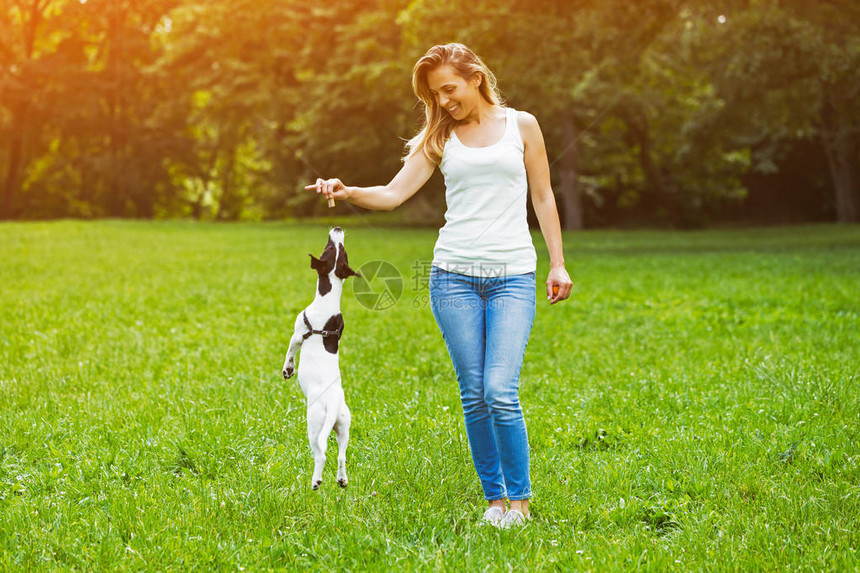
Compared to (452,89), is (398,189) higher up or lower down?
lower down

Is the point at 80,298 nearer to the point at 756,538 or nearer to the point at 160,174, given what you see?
the point at 756,538

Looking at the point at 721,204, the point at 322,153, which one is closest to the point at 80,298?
the point at 322,153

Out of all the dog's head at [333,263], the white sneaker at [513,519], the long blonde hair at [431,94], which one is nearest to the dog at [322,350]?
the dog's head at [333,263]

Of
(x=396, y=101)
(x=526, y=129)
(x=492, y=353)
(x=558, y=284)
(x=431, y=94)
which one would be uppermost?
(x=396, y=101)

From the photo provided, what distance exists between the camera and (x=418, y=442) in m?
5.78

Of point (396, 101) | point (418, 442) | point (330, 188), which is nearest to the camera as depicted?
point (330, 188)

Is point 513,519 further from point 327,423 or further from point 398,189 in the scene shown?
point 398,189

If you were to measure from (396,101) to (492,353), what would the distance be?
32848 mm

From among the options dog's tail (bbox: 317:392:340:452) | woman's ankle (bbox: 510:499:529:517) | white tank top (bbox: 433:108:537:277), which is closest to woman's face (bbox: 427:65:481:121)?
white tank top (bbox: 433:108:537:277)

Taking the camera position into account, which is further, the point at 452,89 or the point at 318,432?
the point at 452,89

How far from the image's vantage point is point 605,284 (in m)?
15.6

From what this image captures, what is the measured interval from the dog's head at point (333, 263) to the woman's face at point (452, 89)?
3.58ft

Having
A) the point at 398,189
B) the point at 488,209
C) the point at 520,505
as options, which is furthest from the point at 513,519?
the point at 398,189

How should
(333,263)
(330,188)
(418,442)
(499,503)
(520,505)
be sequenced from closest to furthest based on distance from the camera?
1. (333,263)
2. (330,188)
3. (520,505)
4. (499,503)
5. (418,442)
